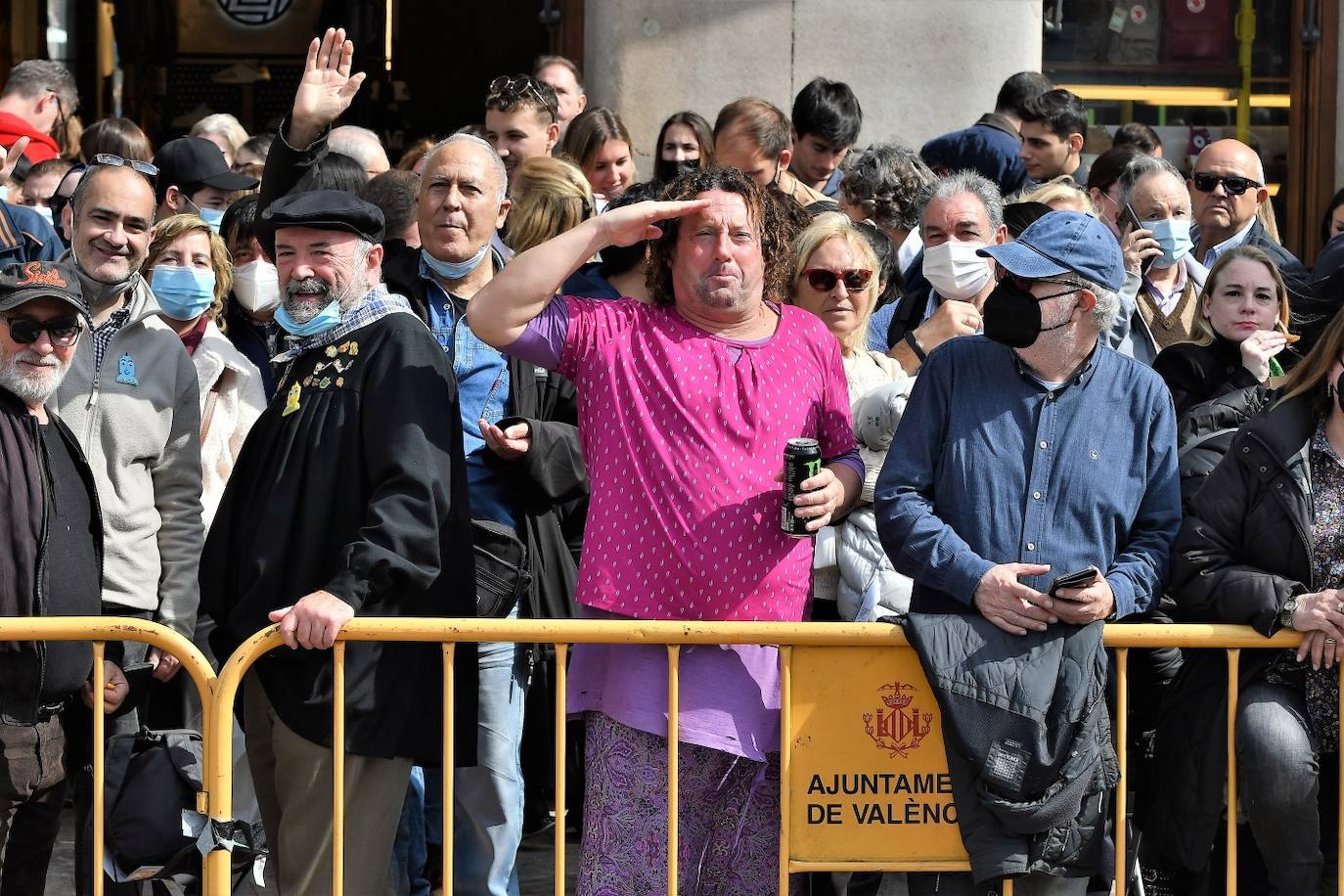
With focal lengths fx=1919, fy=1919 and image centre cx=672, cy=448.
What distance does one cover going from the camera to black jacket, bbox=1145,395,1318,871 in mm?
4641

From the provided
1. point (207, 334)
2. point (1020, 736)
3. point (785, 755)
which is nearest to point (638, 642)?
point (785, 755)

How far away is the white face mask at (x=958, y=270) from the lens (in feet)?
20.0

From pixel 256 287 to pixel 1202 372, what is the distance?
10.2ft

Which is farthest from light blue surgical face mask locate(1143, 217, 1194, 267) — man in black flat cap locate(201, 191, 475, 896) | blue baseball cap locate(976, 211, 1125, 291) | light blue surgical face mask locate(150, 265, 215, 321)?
light blue surgical face mask locate(150, 265, 215, 321)

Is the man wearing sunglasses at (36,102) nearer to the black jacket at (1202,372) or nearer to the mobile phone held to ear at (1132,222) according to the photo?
the mobile phone held to ear at (1132,222)

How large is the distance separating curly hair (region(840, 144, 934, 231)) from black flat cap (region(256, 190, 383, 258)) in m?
2.85

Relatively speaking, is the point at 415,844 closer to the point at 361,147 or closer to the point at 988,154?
the point at 361,147

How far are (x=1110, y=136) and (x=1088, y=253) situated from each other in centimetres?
553

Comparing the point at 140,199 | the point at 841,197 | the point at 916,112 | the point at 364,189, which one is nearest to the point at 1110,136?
the point at 916,112

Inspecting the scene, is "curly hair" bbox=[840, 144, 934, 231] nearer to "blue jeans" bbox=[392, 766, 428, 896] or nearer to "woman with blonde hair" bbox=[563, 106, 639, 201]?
"woman with blonde hair" bbox=[563, 106, 639, 201]

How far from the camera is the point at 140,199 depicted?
5977mm

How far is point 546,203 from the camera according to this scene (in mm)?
6344

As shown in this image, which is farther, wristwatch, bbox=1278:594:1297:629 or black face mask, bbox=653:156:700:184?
black face mask, bbox=653:156:700:184

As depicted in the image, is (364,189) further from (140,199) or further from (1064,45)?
(1064,45)
